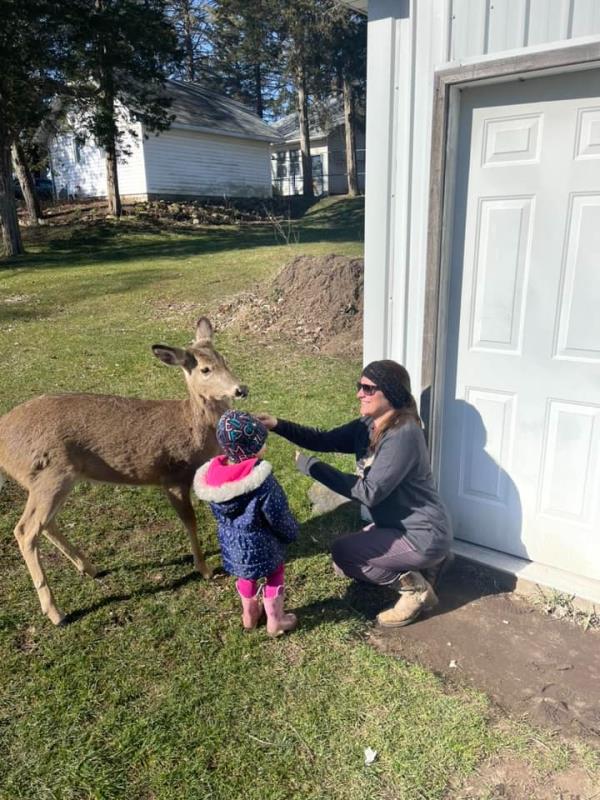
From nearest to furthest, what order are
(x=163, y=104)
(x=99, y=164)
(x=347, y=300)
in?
(x=347, y=300), (x=163, y=104), (x=99, y=164)

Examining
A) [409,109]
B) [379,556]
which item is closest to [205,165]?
[409,109]

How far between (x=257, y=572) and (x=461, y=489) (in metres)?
1.67

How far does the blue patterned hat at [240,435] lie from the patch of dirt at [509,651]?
142 centimetres

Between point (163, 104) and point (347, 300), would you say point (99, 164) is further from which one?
point (347, 300)

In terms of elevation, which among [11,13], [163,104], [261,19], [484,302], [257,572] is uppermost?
[261,19]

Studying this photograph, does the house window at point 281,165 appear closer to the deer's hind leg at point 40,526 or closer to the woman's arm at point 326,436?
the woman's arm at point 326,436

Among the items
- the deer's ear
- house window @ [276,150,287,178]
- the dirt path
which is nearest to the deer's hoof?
the dirt path

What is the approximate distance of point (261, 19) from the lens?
3462 cm

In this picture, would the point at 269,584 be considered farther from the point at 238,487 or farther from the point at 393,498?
the point at 393,498

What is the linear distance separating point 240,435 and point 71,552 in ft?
6.06

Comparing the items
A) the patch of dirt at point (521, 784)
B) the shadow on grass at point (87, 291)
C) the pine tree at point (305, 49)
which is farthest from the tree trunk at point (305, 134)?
the patch of dirt at point (521, 784)

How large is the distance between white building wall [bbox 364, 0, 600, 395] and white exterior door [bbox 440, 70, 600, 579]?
229 mm

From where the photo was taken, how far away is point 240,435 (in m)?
3.22

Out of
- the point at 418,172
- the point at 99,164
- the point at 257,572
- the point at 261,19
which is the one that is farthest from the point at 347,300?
the point at 261,19
